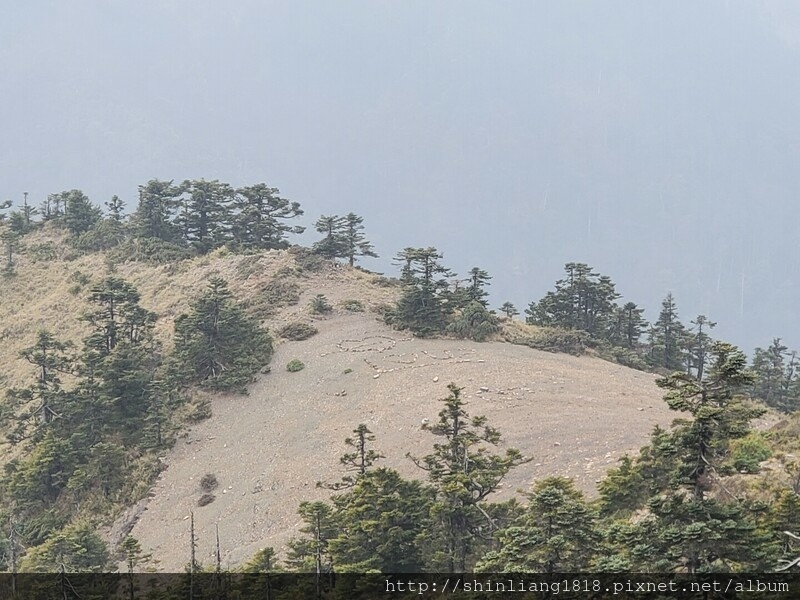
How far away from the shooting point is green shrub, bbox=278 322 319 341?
3434cm

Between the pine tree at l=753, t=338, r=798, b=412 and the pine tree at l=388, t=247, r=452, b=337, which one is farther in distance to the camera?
the pine tree at l=753, t=338, r=798, b=412

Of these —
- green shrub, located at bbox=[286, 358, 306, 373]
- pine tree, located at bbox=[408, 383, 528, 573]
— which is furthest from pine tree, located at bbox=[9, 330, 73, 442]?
pine tree, located at bbox=[408, 383, 528, 573]

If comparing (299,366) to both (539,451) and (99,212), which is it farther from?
(99,212)

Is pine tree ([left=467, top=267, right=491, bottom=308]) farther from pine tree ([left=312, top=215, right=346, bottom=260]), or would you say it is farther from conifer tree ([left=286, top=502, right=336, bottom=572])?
conifer tree ([left=286, top=502, right=336, bottom=572])

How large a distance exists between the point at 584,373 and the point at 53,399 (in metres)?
20.4

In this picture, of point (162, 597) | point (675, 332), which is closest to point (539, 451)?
point (162, 597)

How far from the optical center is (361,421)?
26.4 meters

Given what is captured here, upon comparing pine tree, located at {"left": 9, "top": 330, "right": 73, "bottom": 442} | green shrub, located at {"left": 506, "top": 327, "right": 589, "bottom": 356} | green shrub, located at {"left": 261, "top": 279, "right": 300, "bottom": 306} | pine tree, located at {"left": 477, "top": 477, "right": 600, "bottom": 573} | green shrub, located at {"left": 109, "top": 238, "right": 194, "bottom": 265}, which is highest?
green shrub, located at {"left": 109, "top": 238, "right": 194, "bottom": 265}

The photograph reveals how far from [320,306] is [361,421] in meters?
11.1

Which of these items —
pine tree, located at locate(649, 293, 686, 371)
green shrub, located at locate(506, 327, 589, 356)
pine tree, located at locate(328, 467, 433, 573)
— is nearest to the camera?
pine tree, located at locate(328, 467, 433, 573)

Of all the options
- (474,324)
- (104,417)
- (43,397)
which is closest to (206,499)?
(104,417)

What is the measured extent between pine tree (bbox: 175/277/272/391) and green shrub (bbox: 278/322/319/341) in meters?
2.75

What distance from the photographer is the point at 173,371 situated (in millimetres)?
31078

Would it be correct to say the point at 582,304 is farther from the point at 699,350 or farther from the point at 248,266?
the point at 248,266
